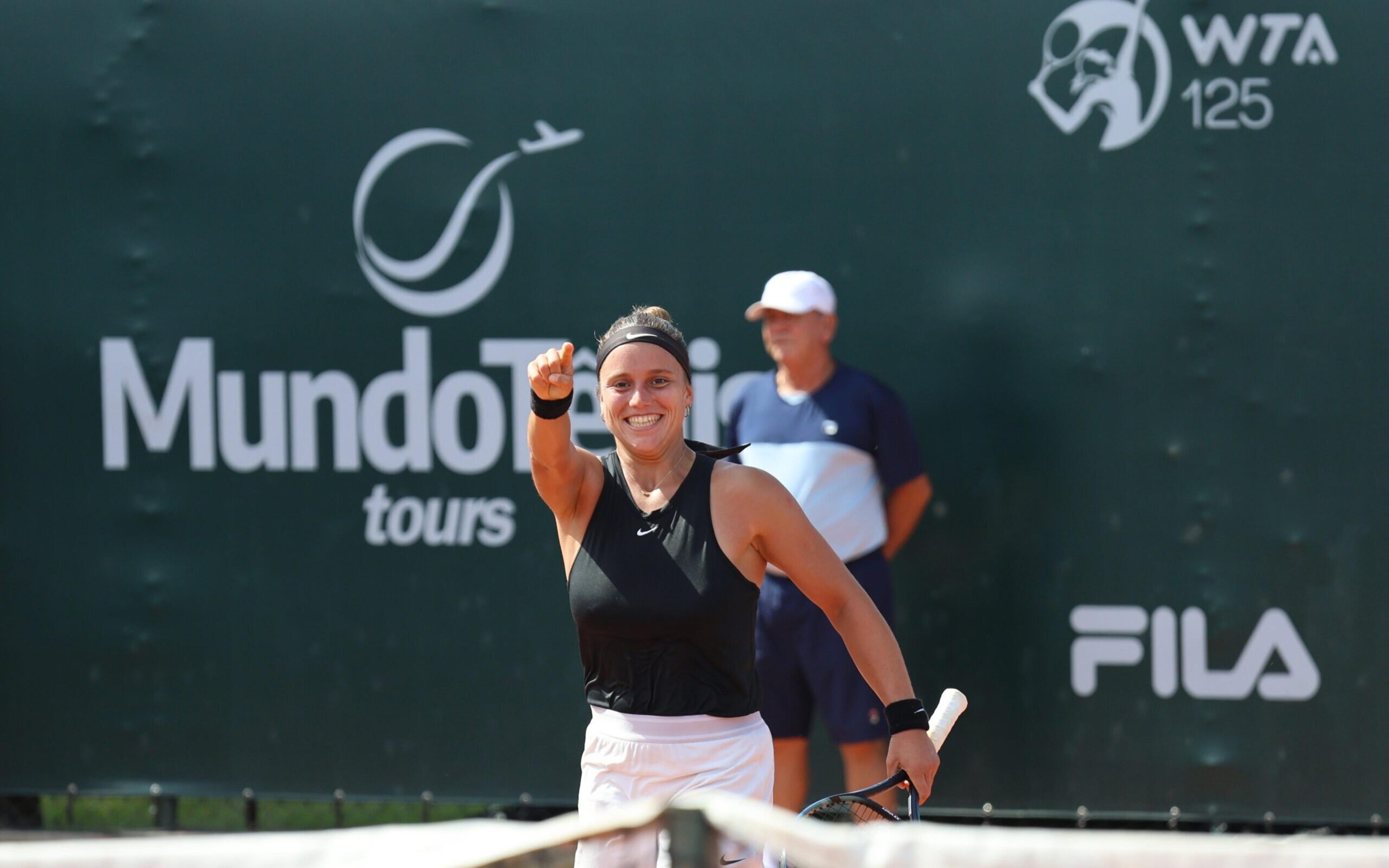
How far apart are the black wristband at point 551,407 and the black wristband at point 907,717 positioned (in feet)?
2.71

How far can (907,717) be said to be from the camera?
2674 mm

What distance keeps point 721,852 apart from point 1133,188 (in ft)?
9.30

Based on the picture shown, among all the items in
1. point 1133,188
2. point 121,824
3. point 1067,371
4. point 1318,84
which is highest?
point 1318,84

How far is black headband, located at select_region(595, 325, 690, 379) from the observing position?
277 cm

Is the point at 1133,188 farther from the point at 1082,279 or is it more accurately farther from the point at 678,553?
the point at 678,553

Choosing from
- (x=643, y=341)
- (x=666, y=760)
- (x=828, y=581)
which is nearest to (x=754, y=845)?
(x=666, y=760)

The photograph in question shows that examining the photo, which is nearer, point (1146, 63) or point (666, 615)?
point (666, 615)

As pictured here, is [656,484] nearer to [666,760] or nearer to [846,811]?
[666,760]

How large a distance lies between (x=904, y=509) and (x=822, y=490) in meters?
0.28

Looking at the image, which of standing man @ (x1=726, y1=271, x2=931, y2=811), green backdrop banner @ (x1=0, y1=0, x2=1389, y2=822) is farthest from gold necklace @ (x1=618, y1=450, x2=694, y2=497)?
green backdrop banner @ (x1=0, y1=0, x2=1389, y2=822)

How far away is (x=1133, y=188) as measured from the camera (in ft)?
14.1

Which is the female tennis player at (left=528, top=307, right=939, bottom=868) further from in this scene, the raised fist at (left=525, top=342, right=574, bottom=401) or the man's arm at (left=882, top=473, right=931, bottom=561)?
the man's arm at (left=882, top=473, right=931, bottom=561)

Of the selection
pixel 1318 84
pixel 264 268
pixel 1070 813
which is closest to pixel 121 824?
pixel 264 268

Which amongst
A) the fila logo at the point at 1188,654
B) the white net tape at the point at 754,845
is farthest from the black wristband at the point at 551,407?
the fila logo at the point at 1188,654
